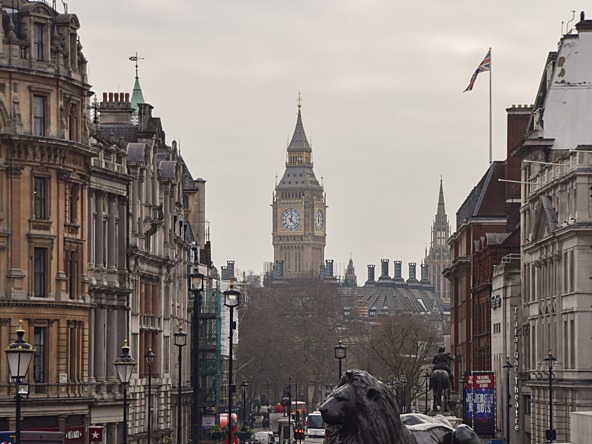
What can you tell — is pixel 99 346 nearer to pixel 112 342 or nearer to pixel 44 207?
pixel 112 342

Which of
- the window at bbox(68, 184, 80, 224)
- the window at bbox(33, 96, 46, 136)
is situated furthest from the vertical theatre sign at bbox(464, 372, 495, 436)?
the window at bbox(33, 96, 46, 136)

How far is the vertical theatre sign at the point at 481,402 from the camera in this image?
286 feet

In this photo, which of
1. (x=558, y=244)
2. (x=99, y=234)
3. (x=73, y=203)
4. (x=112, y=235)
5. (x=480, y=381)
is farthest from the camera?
(x=558, y=244)

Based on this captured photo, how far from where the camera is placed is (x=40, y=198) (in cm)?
6794

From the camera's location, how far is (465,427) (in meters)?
19.5

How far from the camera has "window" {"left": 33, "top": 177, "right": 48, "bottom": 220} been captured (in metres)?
67.7

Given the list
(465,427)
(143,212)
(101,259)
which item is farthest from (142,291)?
(465,427)

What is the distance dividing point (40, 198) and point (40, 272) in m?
2.47

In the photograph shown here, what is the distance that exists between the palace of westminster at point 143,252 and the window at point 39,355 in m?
0.09

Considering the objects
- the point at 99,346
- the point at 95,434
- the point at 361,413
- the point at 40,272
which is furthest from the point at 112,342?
the point at 361,413

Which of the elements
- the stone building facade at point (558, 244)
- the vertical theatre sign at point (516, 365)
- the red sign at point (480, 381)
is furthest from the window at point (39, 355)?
the vertical theatre sign at point (516, 365)

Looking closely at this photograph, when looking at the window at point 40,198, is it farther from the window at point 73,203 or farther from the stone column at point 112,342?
the stone column at point 112,342

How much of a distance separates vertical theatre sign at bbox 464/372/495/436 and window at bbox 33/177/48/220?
2564 cm

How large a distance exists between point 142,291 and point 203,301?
1127 inches
